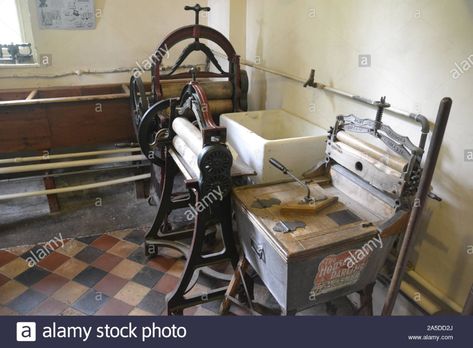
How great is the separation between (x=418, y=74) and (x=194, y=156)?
110cm

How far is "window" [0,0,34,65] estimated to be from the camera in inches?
133

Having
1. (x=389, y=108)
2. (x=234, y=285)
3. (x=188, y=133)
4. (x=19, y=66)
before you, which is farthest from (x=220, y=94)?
(x=19, y=66)

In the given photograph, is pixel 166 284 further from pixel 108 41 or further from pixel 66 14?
pixel 66 14

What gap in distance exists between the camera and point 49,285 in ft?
7.51

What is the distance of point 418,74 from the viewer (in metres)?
1.65

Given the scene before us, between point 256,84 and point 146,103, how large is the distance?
109cm

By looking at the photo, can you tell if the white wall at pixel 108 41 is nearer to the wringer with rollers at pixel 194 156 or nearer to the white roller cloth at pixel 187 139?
the wringer with rollers at pixel 194 156

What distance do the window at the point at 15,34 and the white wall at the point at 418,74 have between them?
2.55 m

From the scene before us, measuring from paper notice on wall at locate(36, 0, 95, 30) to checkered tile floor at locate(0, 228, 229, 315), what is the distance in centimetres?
207

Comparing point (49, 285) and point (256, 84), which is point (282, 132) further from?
point (49, 285)

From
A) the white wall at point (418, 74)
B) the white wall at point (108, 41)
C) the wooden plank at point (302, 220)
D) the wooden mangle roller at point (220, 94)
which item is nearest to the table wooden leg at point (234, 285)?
the wooden plank at point (302, 220)

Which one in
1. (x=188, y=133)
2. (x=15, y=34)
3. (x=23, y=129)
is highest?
(x=15, y=34)

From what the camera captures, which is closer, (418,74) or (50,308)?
(418,74)

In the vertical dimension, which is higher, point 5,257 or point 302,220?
point 302,220
